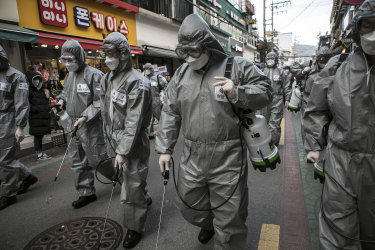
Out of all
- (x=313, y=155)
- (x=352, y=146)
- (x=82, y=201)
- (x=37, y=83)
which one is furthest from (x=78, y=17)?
(x=352, y=146)

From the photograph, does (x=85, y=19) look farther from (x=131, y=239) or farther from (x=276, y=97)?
(x=131, y=239)

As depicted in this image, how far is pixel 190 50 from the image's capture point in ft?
7.00

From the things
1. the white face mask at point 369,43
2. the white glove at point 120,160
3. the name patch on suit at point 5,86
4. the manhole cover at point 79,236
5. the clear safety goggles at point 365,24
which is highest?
the clear safety goggles at point 365,24

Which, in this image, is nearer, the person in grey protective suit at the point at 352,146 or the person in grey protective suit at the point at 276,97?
the person in grey protective suit at the point at 352,146

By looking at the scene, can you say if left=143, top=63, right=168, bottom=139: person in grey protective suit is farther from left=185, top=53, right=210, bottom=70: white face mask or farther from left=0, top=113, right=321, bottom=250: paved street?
left=185, top=53, right=210, bottom=70: white face mask

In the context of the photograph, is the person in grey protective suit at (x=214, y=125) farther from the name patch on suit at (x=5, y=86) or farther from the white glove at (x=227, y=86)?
the name patch on suit at (x=5, y=86)

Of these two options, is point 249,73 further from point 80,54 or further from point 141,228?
point 80,54

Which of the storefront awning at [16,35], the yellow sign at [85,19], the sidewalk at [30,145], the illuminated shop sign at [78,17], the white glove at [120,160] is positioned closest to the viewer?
the white glove at [120,160]

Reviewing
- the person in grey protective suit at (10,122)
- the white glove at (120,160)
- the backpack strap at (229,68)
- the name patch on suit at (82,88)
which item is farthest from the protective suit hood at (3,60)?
the backpack strap at (229,68)

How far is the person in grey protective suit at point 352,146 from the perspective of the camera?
1734 millimetres

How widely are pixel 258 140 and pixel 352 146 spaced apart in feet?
2.14

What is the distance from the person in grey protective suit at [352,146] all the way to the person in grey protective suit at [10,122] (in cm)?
390

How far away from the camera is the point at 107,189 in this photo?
4305 mm

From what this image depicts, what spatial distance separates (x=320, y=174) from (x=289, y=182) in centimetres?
210
